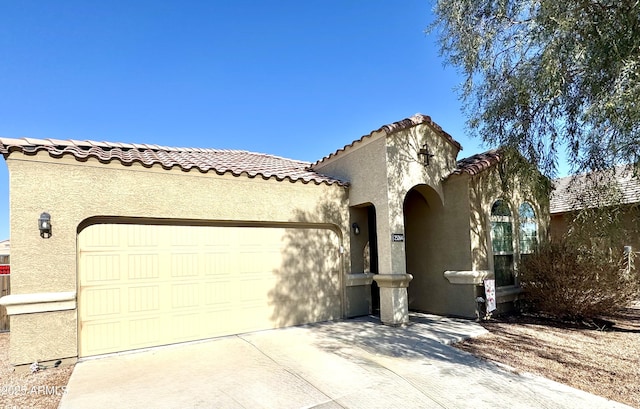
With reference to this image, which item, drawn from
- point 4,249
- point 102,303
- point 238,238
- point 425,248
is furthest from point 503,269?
point 4,249

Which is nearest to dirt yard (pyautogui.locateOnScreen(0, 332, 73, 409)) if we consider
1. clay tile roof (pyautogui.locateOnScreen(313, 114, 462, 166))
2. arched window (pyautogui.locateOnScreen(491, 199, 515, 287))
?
clay tile roof (pyautogui.locateOnScreen(313, 114, 462, 166))

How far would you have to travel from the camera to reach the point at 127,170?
7.10 m

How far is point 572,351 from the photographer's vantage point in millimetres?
6898

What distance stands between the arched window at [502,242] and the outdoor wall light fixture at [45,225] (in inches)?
413

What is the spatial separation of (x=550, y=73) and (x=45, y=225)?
30.4 ft

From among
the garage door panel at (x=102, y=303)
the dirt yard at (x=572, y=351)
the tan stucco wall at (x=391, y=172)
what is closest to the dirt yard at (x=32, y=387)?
the garage door panel at (x=102, y=303)

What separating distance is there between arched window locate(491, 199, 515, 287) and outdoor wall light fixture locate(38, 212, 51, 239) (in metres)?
10.5

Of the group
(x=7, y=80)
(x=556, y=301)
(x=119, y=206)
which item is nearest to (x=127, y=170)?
(x=119, y=206)

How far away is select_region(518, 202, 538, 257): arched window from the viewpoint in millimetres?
10883

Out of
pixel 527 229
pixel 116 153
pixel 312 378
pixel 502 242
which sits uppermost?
pixel 116 153

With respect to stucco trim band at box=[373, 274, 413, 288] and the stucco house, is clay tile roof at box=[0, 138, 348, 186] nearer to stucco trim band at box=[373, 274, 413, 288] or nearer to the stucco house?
the stucco house

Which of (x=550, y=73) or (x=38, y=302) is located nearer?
(x=38, y=302)

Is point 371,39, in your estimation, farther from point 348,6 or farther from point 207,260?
point 207,260

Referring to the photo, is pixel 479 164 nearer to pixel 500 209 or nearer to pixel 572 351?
pixel 500 209
